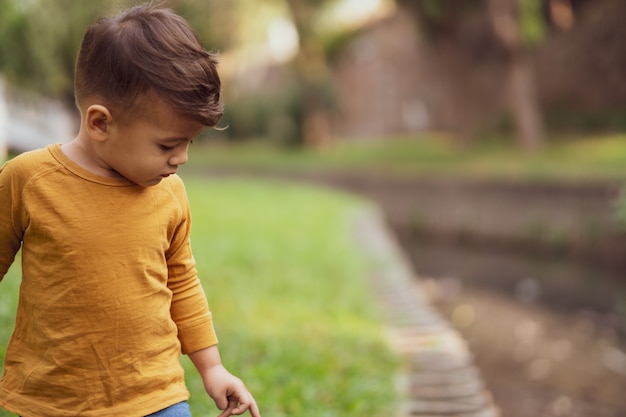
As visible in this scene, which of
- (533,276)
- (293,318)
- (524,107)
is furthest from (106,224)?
(524,107)

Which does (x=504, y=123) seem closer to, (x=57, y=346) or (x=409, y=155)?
(x=409, y=155)

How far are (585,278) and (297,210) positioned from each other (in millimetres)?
4479

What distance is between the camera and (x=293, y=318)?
18.3 ft

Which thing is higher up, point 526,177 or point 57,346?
point 57,346

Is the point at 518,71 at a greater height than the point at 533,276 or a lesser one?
greater

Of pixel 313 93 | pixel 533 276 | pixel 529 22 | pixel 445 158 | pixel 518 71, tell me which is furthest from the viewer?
pixel 313 93

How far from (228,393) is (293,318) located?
358cm

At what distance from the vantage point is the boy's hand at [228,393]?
200cm

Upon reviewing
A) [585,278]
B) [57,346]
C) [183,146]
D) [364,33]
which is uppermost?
[364,33]

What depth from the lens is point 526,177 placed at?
15.6 meters

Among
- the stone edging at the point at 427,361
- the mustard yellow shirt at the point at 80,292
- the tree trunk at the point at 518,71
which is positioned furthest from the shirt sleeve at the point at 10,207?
the tree trunk at the point at 518,71

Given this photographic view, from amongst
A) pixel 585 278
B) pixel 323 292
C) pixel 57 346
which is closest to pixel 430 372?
pixel 323 292

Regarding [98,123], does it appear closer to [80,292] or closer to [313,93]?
[80,292]

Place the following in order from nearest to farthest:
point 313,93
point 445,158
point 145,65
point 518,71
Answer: point 145,65
point 518,71
point 445,158
point 313,93
